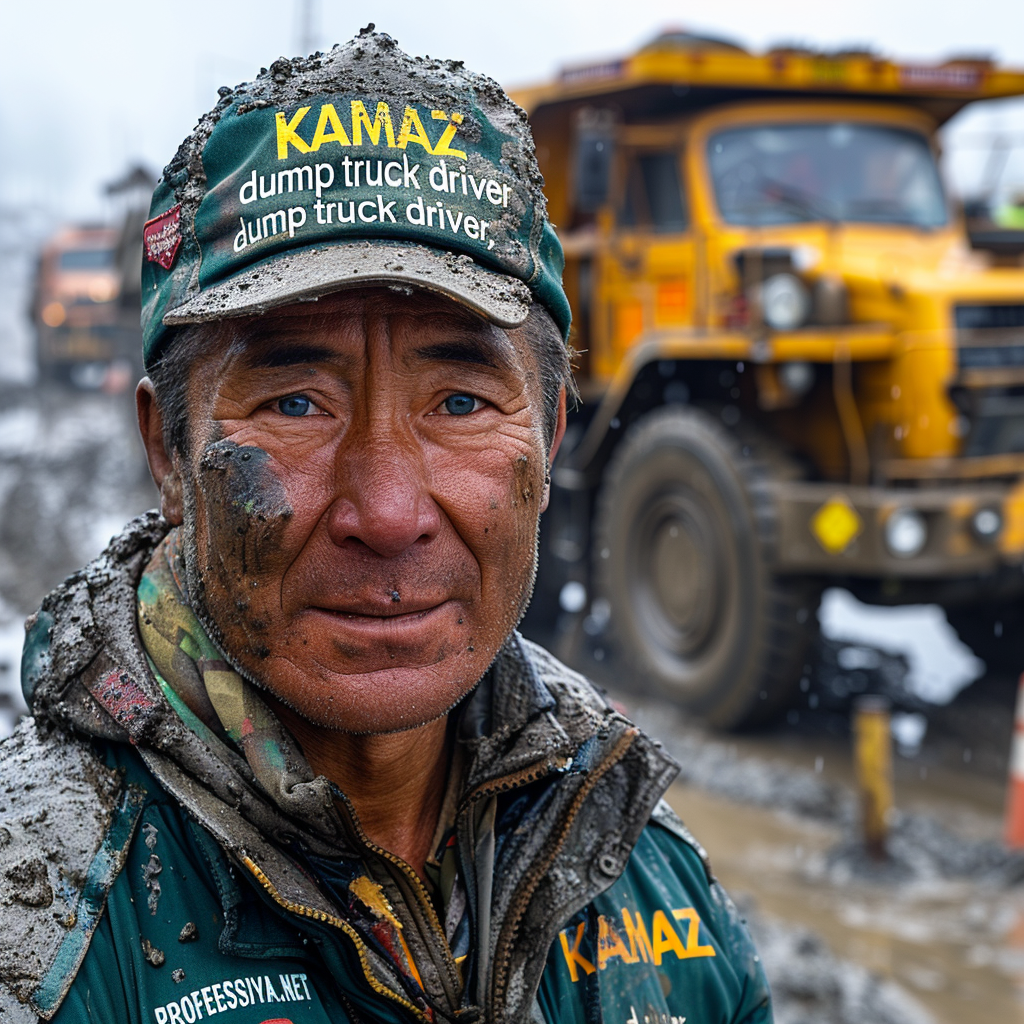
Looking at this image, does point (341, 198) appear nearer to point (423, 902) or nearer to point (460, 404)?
point (460, 404)

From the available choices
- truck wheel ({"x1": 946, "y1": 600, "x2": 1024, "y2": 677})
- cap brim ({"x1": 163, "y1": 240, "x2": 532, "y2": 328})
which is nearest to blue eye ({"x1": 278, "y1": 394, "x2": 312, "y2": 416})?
cap brim ({"x1": 163, "y1": 240, "x2": 532, "y2": 328})

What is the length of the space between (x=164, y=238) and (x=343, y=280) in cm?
28

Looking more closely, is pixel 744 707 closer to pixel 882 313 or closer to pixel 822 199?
pixel 882 313

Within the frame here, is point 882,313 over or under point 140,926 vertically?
over

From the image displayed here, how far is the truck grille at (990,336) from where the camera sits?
5848 mm

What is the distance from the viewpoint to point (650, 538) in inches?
265

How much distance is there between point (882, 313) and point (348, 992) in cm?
514

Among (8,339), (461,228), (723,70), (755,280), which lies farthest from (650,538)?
(8,339)

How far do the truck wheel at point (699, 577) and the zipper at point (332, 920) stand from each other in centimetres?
466

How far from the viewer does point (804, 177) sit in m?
6.50

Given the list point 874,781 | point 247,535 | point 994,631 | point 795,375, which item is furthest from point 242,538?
point 994,631

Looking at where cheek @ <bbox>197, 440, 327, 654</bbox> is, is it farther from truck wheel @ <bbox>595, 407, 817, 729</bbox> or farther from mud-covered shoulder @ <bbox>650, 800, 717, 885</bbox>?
truck wheel @ <bbox>595, 407, 817, 729</bbox>

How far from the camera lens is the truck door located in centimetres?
664

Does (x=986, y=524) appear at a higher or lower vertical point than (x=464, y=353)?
lower
